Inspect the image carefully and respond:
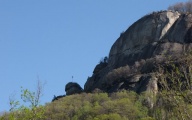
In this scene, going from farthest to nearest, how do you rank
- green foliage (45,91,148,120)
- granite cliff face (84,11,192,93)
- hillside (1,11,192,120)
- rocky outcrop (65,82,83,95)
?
rocky outcrop (65,82,83,95) → granite cliff face (84,11,192,93) → hillside (1,11,192,120) → green foliage (45,91,148,120)

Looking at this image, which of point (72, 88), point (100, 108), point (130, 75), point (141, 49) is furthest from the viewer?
point (72, 88)

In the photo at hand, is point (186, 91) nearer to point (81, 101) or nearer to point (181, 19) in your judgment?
point (81, 101)

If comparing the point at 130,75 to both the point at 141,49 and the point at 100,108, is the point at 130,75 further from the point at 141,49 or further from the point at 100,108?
the point at 100,108

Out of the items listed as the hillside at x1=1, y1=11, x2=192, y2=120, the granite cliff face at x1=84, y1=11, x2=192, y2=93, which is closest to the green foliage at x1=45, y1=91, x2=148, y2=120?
the hillside at x1=1, y1=11, x2=192, y2=120

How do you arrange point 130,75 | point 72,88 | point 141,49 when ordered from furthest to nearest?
point 72,88, point 141,49, point 130,75

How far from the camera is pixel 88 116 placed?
8594cm

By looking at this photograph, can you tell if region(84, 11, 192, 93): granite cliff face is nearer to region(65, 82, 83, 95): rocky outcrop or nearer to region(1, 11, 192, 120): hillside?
region(1, 11, 192, 120): hillside

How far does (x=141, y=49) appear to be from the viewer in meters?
112

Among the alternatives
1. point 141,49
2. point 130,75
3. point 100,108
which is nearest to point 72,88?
point 141,49

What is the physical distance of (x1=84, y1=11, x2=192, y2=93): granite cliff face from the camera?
96.8m

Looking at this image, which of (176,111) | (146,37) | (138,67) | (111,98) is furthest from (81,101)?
(176,111)

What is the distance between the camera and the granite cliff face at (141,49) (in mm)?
96812

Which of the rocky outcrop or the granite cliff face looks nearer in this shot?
the granite cliff face

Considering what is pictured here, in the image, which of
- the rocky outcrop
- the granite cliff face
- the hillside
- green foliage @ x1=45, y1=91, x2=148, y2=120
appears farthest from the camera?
the rocky outcrop
